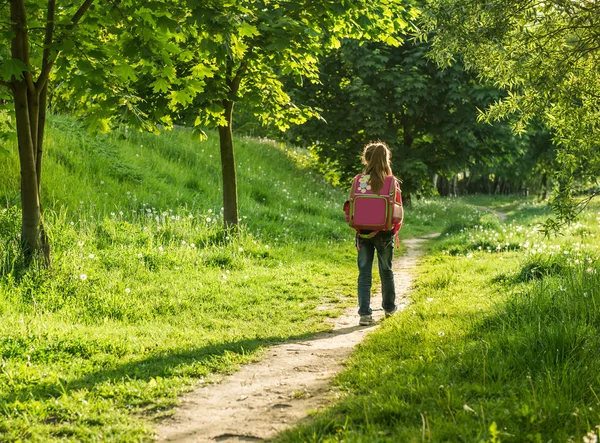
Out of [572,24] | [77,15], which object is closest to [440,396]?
[572,24]

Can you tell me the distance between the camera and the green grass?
3705 millimetres

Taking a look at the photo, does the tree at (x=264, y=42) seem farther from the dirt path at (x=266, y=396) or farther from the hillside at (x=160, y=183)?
the dirt path at (x=266, y=396)

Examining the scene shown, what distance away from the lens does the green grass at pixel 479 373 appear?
12.2 feet

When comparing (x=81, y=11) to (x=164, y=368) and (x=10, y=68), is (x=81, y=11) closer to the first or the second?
(x=10, y=68)

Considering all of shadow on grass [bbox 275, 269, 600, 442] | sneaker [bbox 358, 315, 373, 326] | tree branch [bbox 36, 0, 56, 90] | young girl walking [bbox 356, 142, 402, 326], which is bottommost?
sneaker [bbox 358, 315, 373, 326]

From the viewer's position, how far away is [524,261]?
955 centimetres

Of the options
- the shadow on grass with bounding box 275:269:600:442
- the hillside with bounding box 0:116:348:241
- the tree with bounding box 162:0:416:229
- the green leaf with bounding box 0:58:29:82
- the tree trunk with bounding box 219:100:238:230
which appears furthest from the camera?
the hillside with bounding box 0:116:348:241

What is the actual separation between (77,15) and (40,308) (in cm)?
378

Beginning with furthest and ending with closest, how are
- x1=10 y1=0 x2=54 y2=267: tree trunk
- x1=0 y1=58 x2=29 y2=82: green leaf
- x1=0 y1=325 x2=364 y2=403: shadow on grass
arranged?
x1=10 y1=0 x2=54 y2=267: tree trunk < x1=0 y1=58 x2=29 y2=82: green leaf < x1=0 y1=325 x2=364 y2=403: shadow on grass

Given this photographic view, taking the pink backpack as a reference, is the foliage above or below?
above

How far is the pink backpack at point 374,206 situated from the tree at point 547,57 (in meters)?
2.21

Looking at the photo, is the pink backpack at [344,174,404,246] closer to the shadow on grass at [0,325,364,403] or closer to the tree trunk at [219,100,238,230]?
the shadow on grass at [0,325,364,403]

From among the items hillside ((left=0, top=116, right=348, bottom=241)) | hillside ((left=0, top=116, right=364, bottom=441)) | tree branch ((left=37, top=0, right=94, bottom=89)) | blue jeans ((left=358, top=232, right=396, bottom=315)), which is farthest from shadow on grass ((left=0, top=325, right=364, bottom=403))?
hillside ((left=0, top=116, right=348, bottom=241))

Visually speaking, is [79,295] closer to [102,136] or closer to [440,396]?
[440,396]
